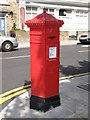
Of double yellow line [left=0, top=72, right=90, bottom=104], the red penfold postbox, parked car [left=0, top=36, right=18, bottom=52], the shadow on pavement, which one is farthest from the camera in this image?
parked car [left=0, top=36, right=18, bottom=52]

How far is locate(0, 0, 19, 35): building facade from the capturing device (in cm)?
2334

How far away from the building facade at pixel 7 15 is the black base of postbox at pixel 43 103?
19407mm

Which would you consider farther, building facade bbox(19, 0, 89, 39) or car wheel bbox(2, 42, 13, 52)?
building facade bbox(19, 0, 89, 39)

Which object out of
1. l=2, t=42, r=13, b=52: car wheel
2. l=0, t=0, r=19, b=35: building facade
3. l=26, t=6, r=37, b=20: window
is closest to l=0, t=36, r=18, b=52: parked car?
l=2, t=42, r=13, b=52: car wheel

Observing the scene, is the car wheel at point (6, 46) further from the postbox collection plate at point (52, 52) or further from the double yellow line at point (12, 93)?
the postbox collection plate at point (52, 52)

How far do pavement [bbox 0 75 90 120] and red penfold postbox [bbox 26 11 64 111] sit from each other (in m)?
0.19

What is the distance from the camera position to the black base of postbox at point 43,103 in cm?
447

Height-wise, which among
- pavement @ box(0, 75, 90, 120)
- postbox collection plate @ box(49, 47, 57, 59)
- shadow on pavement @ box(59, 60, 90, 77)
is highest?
postbox collection plate @ box(49, 47, 57, 59)

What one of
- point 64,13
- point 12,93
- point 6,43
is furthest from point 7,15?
point 12,93

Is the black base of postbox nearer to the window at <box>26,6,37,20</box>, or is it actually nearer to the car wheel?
the car wheel

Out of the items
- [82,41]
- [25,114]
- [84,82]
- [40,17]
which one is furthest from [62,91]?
[82,41]

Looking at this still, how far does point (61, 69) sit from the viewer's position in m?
8.61

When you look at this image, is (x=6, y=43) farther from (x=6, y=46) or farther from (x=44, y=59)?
(x=44, y=59)

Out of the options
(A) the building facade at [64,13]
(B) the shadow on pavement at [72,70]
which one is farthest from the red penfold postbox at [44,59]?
(A) the building facade at [64,13]
